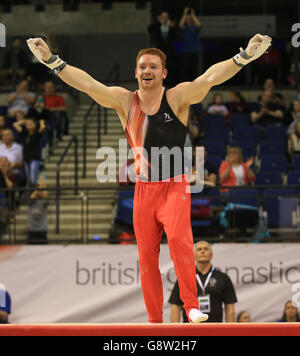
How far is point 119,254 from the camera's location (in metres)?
9.05

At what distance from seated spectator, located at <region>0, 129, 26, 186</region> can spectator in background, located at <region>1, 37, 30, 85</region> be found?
11.7 feet

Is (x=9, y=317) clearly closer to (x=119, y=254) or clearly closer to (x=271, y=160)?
(x=119, y=254)

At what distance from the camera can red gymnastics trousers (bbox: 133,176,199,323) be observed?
4742mm

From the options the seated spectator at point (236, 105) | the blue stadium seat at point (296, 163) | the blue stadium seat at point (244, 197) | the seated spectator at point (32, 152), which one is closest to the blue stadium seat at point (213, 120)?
the seated spectator at point (236, 105)

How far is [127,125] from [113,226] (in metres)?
5.19

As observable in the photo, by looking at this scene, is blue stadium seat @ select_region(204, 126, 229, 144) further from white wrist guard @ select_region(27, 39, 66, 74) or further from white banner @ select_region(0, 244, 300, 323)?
white wrist guard @ select_region(27, 39, 66, 74)

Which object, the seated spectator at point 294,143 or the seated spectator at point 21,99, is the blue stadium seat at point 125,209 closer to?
the seated spectator at point 294,143

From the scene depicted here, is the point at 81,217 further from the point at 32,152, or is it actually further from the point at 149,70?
the point at 149,70

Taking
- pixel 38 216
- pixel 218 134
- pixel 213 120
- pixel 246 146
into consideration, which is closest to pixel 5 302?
pixel 38 216

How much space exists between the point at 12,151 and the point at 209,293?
4.67 m

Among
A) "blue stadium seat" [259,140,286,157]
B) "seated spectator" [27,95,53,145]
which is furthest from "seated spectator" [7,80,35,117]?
"blue stadium seat" [259,140,286,157]

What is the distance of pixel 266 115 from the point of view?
40.2 ft

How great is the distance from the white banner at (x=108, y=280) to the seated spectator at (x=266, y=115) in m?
3.76

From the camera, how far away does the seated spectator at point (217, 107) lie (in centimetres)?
1242
